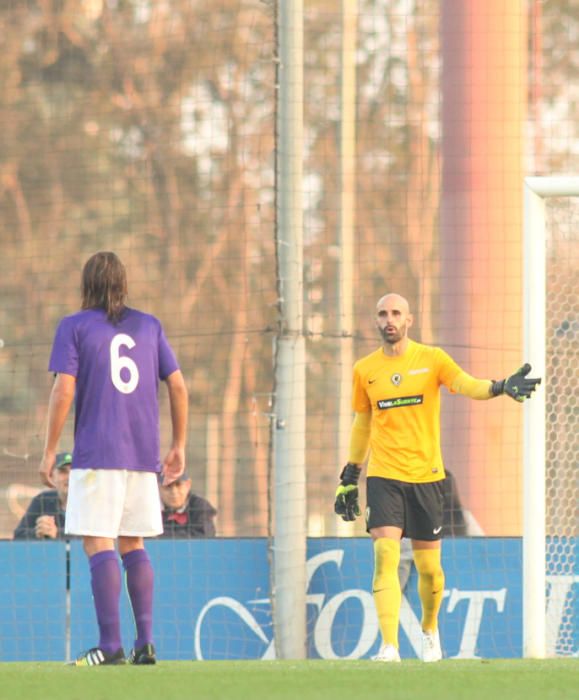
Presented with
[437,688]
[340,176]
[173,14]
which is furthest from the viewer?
[173,14]

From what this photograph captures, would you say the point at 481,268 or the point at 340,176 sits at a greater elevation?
the point at 340,176

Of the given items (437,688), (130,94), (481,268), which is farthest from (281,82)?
(130,94)

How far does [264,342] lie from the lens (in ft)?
82.6

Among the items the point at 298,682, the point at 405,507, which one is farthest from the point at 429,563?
the point at 298,682

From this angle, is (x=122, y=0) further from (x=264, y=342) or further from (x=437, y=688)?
(x=437, y=688)

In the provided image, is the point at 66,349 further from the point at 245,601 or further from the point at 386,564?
the point at 245,601

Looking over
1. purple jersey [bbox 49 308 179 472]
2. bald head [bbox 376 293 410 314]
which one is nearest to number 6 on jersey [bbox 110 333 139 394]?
purple jersey [bbox 49 308 179 472]

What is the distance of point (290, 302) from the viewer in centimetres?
1191

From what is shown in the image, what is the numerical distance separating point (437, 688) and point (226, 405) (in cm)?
1951

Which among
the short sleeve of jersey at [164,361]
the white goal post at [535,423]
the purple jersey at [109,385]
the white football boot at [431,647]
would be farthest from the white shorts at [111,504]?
the white goal post at [535,423]

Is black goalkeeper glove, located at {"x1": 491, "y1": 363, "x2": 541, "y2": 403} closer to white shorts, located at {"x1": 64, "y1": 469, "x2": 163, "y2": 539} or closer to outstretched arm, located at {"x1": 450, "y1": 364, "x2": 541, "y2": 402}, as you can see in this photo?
outstretched arm, located at {"x1": 450, "y1": 364, "x2": 541, "y2": 402}

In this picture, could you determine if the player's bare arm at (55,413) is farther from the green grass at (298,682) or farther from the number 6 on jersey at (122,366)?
the green grass at (298,682)

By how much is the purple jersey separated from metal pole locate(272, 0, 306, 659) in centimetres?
393

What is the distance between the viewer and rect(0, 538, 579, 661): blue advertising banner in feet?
38.0
